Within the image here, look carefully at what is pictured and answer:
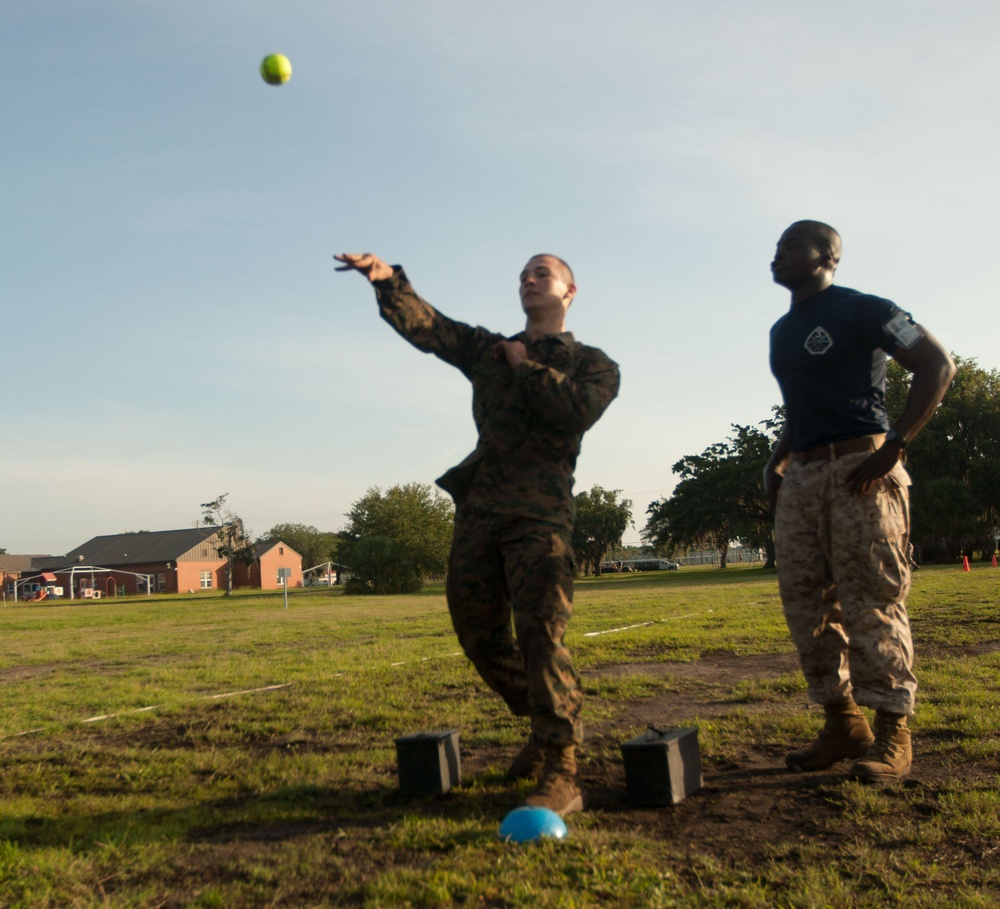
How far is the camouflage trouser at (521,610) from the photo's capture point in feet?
11.0

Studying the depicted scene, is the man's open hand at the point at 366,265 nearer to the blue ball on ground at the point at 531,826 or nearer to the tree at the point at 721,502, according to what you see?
the blue ball on ground at the point at 531,826

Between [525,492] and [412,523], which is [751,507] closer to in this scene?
[412,523]

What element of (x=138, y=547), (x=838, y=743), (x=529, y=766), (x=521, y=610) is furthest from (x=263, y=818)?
(x=138, y=547)

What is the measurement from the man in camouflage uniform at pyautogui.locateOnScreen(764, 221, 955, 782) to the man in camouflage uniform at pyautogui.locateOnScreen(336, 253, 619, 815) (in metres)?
1.01

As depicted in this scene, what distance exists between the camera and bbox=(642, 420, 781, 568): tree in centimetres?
5184

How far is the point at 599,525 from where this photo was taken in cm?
9006

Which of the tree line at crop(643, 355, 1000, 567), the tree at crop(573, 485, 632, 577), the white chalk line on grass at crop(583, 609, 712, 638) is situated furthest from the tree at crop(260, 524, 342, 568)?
the white chalk line on grass at crop(583, 609, 712, 638)

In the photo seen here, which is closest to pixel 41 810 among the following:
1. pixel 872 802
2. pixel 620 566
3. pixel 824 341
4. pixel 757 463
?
pixel 872 802

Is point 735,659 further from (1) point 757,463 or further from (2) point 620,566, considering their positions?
(2) point 620,566

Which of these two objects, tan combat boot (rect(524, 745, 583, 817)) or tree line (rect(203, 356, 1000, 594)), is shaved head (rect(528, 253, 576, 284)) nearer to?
tan combat boot (rect(524, 745, 583, 817))

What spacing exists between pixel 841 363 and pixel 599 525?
285 feet

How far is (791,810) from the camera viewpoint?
323 centimetres

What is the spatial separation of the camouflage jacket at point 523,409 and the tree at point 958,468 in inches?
1821

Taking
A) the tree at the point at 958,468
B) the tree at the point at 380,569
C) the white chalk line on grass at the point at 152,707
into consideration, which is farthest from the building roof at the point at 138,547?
the white chalk line on grass at the point at 152,707
